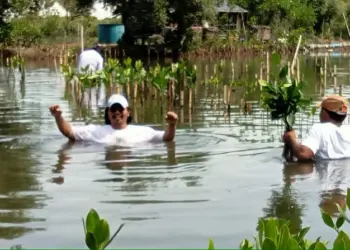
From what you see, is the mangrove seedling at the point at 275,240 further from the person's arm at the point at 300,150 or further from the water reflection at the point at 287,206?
the person's arm at the point at 300,150

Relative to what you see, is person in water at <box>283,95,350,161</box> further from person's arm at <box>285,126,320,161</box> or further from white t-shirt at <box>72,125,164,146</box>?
white t-shirt at <box>72,125,164,146</box>

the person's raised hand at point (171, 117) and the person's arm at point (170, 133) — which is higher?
the person's raised hand at point (171, 117)

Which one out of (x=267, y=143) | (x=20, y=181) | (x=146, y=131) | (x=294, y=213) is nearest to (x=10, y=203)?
(x=20, y=181)

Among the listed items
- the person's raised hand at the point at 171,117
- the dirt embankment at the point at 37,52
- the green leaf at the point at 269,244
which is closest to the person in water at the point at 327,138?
the person's raised hand at the point at 171,117

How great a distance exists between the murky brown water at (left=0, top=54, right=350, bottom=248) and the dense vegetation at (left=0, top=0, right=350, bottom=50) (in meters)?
23.1

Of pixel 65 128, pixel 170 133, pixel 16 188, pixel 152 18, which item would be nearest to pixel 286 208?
pixel 16 188

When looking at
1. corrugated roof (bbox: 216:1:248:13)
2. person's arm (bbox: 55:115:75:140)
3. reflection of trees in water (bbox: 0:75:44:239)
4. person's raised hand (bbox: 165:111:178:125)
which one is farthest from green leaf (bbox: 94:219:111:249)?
corrugated roof (bbox: 216:1:248:13)

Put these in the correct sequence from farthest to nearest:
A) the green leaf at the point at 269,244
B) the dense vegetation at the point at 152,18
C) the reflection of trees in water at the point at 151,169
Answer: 1. the dense vegetation at the point at 152,18
2. the reflection of trees in water at the point at 151,169
3. the green leaf at the point at 269,244

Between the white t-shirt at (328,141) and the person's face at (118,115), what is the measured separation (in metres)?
2.47

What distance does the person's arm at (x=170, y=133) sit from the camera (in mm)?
9918

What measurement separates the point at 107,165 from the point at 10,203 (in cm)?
218

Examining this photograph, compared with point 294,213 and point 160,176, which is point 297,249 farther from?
point 160,176

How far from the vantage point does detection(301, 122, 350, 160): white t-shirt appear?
27.3 ft

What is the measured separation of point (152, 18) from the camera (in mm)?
39531
